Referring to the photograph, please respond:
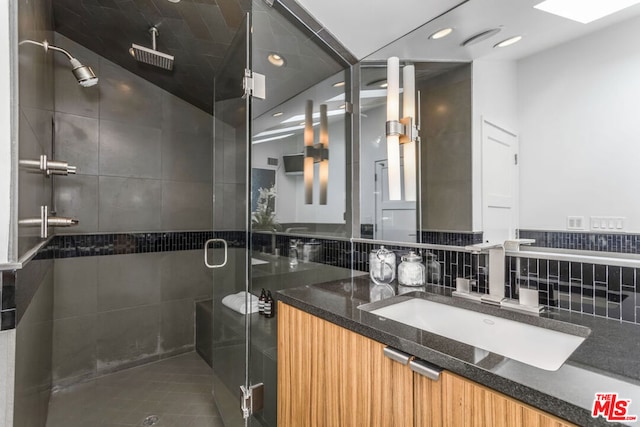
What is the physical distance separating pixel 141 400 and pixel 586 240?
275 centimetres

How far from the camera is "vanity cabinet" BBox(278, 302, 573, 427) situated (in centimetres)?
68

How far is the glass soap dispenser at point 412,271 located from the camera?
1.44m

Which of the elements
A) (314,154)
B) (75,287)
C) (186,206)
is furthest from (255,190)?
(75,287)

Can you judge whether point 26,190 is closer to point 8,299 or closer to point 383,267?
point 8,299

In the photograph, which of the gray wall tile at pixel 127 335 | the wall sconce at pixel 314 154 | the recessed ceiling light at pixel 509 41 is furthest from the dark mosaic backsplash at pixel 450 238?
the gray wall tile at pixel 127 335

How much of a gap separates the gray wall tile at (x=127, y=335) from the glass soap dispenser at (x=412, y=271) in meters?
2.31

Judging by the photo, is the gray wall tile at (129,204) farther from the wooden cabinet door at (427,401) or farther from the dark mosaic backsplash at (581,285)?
the dark mosaic backsplash at (581,285)

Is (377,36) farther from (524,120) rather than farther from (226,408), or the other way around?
(226,408)

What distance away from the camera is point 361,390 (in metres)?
0.97

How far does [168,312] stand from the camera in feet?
9.11

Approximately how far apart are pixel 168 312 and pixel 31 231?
6.37 ft

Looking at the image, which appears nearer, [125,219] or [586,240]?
[586,240]

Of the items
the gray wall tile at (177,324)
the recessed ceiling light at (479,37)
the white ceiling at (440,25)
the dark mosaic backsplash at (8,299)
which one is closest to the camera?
the dark mosaic backsplash at (8,299)

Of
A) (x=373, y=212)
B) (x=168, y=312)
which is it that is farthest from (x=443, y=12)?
(x=168, y=312)
